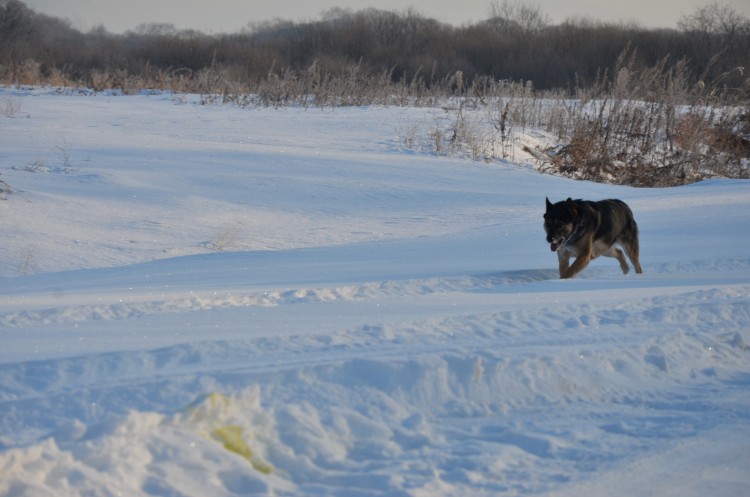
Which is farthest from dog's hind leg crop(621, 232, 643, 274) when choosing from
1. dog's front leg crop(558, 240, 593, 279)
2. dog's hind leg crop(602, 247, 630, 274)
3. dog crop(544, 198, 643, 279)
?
dog's front leg crop(558, 240, 593, 279)

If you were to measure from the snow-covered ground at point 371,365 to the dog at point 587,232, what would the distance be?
0.32 metres

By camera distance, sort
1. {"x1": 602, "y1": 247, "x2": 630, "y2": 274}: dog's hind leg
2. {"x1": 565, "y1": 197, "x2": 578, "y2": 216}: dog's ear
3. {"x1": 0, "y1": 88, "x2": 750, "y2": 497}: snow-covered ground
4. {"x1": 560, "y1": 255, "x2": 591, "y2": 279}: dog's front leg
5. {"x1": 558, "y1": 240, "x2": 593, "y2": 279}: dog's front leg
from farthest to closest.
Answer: {"x1": 602, "y1": 247, "x2": 630, "y2": 274}: dog's hind leg, {"x1": 565, "y1": 197, "x2": 578, "y2": 216}: dog's ear, {"x1": 558, "y1": 240, "x2": 593, "y2": 279}: dog's front leg, {"x1": 560, "y1": 255, "x2": 591, "y2": 279}: dog's front leg, {"x1": 0, "y1": 88, "x2": 750, "y2": 497}: snow-covered ground

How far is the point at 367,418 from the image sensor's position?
11.7 feet

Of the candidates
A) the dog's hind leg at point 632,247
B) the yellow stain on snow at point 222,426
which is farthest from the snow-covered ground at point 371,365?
the dog's hind leg at point 632,247

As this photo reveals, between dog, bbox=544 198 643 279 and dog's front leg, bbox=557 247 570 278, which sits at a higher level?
dog, bbox=544 198 643 279

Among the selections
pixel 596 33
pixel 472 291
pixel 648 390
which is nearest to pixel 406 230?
pixel 472 291

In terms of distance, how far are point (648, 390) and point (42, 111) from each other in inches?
622

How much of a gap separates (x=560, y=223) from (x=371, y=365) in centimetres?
420

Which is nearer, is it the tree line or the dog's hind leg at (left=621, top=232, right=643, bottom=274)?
the dog's hind leg at (left=621, top=232, right=643, bottom=274)

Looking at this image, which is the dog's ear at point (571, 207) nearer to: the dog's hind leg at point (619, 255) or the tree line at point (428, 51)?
the dog's hind leg at point (619, 255)

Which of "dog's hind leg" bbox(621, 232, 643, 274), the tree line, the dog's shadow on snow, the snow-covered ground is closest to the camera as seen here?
the snow-covered ground

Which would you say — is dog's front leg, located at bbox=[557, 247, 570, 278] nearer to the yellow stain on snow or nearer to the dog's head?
the dog's head

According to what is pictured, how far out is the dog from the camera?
770cm

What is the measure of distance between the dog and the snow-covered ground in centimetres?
32
